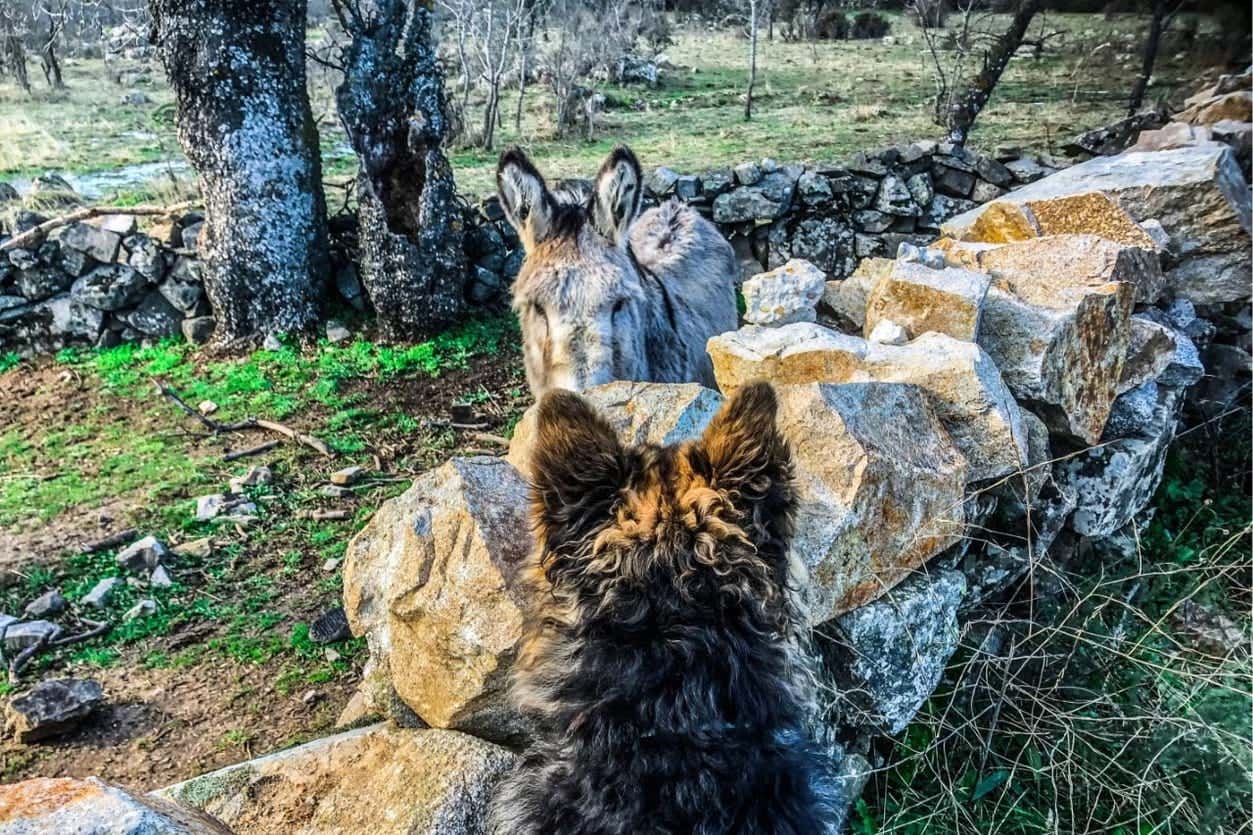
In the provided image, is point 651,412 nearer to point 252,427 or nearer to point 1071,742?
point 1071,742

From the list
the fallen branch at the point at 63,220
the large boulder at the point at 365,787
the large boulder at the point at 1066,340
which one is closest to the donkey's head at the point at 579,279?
the large boulder at the point at 1066,340

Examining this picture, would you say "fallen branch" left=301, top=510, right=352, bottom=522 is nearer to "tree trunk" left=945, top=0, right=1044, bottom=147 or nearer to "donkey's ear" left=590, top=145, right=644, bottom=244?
"donkey's ear" left=590, top=145, right=644, bottom=244

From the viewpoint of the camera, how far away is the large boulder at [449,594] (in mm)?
2723

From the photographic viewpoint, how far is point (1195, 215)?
549cm

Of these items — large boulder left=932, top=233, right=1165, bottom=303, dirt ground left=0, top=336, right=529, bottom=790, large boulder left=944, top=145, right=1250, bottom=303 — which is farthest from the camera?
large boulder left=944, top=145, right=1250, bottom=303

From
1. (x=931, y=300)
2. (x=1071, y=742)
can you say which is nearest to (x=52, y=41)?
(x=931, y=300)

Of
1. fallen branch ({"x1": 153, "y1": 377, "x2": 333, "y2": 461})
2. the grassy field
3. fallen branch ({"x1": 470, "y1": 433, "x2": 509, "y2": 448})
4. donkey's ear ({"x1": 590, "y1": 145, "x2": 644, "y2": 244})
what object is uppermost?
the grassy field

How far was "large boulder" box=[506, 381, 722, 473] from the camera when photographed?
3352 millimetres

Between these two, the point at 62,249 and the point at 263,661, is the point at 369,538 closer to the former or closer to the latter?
the point at 263,661

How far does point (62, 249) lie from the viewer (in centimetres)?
851

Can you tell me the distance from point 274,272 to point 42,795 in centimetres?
713

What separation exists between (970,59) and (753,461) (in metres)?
13.4

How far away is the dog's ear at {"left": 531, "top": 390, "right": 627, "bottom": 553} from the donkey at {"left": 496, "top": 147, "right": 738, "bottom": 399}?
234 centimetres

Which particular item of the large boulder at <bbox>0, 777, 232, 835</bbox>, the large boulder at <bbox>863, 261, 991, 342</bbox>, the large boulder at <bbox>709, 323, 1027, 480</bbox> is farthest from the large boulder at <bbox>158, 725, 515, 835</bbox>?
the large boulder at <bbox>863, 261, 991, 342</bbox>
